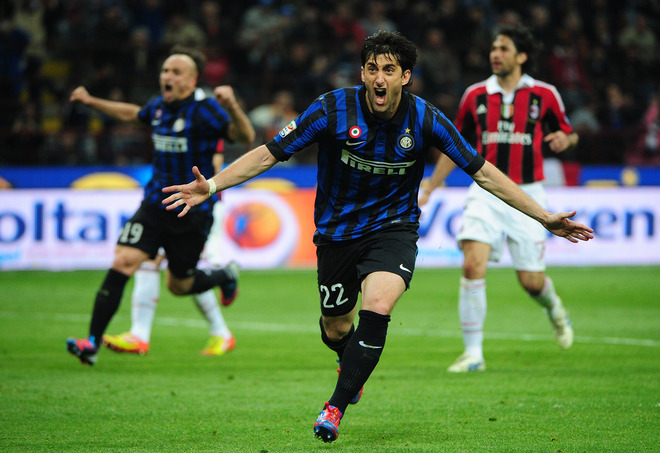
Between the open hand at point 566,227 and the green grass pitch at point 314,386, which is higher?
the open hand at point 566,227

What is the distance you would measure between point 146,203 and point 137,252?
0.41 metres

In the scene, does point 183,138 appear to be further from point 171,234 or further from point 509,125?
point 509,125

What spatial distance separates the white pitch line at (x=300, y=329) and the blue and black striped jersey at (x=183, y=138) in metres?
2.49

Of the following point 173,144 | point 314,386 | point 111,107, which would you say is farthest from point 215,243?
point 314,386

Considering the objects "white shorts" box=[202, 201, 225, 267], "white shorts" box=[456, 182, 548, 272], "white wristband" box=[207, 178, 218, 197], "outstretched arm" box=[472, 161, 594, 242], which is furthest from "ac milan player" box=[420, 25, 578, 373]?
"white wristband" box=[207, 178, 218, 197]

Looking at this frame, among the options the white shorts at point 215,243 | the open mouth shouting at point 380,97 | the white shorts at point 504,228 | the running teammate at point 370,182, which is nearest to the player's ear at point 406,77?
the running teammate at point 370,182

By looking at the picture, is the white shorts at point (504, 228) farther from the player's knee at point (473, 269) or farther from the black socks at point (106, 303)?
the black socks at point (106, 303)

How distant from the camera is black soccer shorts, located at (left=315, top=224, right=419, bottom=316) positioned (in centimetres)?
520

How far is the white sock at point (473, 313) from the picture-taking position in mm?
7383

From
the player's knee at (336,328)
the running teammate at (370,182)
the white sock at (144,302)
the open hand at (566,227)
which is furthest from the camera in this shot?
the white sock at (144,302)

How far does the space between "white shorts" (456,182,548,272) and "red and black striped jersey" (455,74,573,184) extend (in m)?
0.20

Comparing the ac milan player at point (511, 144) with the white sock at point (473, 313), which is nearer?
the white sock at point (473, 313)

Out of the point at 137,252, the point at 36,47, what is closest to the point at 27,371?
the point at 137,252

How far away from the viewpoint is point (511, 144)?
768 centimetres
